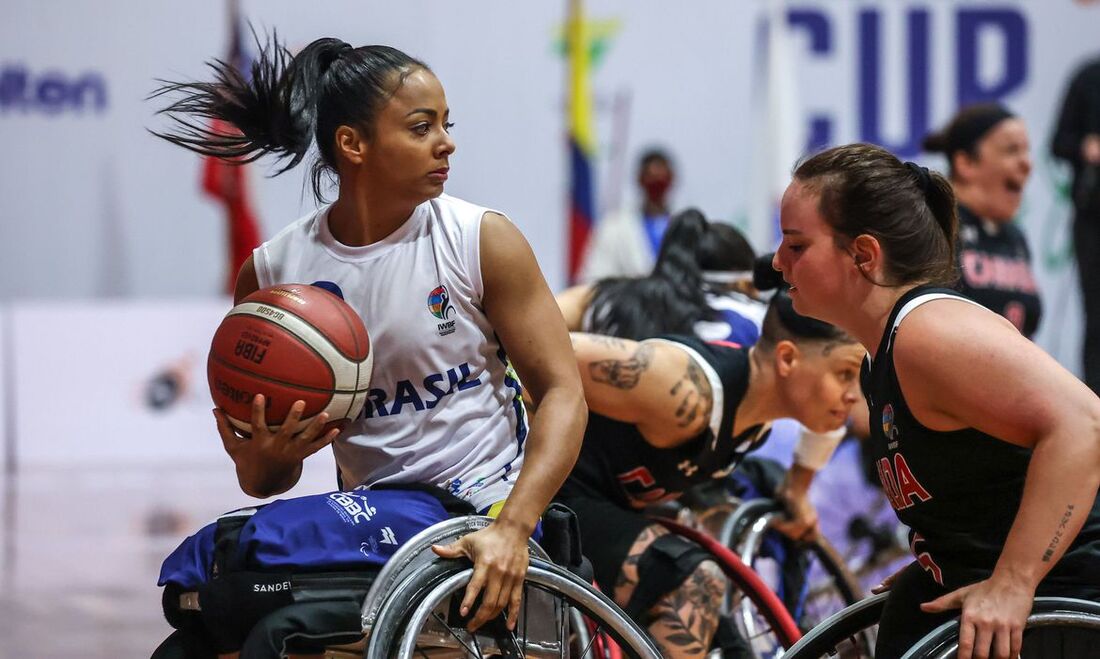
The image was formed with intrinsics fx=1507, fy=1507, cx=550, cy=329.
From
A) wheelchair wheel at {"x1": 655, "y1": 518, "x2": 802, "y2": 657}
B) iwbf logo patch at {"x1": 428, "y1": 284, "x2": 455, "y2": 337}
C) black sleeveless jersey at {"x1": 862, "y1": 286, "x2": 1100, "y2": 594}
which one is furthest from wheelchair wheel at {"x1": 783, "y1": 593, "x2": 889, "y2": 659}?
iwbf logo patch at {"x1": 428, "y1": 284, "x2": 455, "y2": 337}

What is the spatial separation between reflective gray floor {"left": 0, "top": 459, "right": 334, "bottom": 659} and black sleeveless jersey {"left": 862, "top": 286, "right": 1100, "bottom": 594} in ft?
9.92

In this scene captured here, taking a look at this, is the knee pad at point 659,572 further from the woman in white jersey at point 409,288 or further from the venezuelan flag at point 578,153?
the venezuelan flag at point 578,153

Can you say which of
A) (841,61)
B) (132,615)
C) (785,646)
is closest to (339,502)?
(785,646)

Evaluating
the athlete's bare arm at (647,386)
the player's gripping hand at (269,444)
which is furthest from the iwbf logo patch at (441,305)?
the athlete's bare arm at (647,386)

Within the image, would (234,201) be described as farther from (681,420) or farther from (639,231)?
(681,420)

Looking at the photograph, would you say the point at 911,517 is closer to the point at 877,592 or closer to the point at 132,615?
the point at 877,592

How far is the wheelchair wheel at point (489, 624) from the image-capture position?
2316 mm

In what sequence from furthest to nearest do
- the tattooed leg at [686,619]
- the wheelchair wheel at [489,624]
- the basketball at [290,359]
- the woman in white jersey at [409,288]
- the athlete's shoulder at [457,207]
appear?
the tattooed leg at [686,619]
the athlete's shoulder at [457,207]
the woman in white jersey at [409,288]
the basketball at [290,359]
the wheelchair wheel at [489,624]

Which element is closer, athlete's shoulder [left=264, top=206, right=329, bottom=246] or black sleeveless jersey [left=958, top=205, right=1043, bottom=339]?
athlete's shoulder [left=264, top=206, right=329, bottom=246]

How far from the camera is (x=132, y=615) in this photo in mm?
5406

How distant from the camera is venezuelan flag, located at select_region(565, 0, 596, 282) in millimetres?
11438

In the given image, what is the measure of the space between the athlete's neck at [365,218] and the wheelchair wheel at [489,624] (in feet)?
2.17

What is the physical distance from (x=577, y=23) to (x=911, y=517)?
9401mm

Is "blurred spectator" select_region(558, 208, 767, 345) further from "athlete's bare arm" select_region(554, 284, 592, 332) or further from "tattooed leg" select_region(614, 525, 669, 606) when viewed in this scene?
"tattooed leg" select_region(614, 525, 669, 606)
